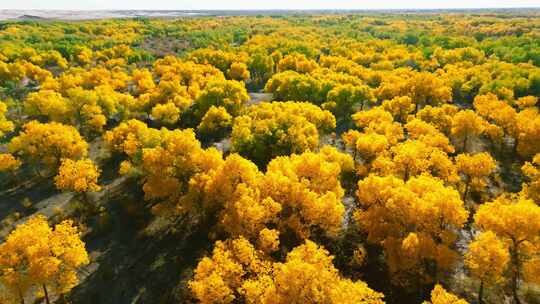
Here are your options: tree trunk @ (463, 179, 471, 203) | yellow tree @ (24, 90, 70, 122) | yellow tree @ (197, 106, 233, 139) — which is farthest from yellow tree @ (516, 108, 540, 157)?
yellow tree @ (24, 90, 70, 122)

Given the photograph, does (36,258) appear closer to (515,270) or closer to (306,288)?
(306,288)

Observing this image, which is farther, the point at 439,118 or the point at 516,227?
the point at 439,118

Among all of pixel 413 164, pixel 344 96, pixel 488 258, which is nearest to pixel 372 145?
pixel 413 164

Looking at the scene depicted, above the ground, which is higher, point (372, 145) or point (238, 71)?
point (372, 145)

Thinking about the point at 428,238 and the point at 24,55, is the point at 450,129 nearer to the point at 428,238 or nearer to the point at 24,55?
the point at 428,238

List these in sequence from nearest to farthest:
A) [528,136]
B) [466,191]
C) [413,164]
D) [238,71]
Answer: [413,164], [466,191], [528,136], [238,71]

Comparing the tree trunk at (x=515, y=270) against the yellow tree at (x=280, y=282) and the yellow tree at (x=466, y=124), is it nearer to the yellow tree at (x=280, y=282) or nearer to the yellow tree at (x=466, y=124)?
the yellow tree at (x=280, y=282)

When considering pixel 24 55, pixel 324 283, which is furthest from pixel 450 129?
pixel 24 55

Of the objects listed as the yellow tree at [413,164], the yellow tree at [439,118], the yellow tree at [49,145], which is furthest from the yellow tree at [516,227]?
the yellow tree at [49,145]
